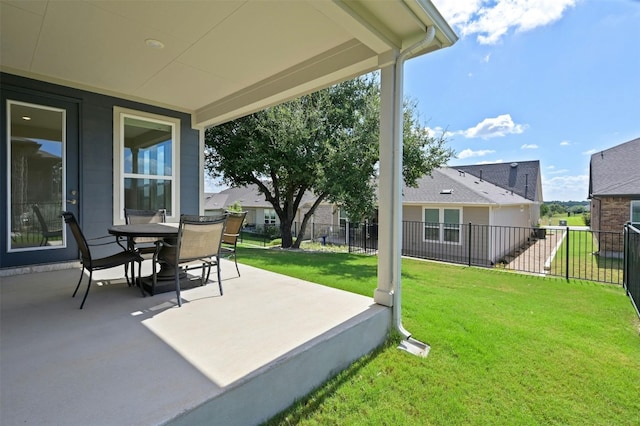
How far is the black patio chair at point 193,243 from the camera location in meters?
2.85

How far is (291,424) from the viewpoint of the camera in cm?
180

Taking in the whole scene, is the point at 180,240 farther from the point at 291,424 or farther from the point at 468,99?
the point at 468,99

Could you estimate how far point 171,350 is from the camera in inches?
79.8

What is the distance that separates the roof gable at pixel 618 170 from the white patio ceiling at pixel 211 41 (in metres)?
12.6

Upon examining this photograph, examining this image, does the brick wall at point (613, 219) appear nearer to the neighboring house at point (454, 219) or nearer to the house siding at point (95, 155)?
the neighboring house at point (454, 219)

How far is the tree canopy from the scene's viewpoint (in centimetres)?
862

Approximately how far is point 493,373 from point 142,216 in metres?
4.72

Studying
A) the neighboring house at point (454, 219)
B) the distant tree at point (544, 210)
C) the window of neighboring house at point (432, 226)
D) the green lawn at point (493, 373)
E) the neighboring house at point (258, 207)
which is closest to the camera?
the green lawn at point (493, 373)

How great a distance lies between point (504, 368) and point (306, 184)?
30.4ft

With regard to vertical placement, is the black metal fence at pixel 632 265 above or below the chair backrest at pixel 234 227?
below

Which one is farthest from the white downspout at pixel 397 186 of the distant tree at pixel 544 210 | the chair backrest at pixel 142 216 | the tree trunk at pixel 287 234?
the distant tree at pixel 544 210

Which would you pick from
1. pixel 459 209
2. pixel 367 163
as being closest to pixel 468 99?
pixel 459 209

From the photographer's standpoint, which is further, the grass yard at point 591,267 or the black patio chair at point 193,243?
the grass yard at point 591,267

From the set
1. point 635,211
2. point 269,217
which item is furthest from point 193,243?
point 269,217
